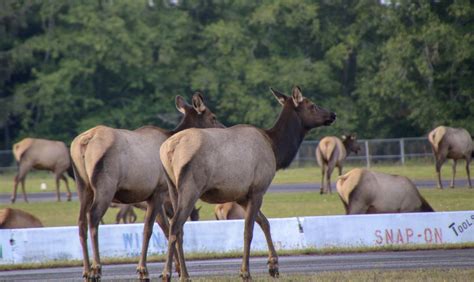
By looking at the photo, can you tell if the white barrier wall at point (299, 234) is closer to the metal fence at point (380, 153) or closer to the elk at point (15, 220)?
the elk at point (15, 220)

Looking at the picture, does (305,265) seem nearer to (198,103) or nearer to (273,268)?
(273,268)

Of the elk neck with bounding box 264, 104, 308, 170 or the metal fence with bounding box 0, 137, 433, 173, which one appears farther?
the metal fence with bounding box 0, 137, 433, 173

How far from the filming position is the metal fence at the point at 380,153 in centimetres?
5628

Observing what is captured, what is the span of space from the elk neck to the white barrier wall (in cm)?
573

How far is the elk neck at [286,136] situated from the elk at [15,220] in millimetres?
8889

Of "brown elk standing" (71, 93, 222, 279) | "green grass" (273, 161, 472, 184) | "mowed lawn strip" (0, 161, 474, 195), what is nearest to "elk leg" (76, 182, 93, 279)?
"brown elk standing" (71, 93, 222, 279)

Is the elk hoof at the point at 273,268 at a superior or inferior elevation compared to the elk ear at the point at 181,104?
inferior

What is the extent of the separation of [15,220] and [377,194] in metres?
8.33

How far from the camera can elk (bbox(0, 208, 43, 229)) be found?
24.7 meters

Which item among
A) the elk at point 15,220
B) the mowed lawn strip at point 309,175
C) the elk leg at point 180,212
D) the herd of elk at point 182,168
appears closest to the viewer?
the elk leg at point 180,212

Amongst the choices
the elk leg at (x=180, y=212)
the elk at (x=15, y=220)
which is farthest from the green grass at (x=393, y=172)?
the elk leg at (x=180, y=212)

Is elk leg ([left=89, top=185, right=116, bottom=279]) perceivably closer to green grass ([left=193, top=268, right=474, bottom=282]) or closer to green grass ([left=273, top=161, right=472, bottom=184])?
green grass ([left=193, top=268, right=474, bottom=282])

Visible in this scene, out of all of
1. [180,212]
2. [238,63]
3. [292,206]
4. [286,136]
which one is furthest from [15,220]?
[238,63]

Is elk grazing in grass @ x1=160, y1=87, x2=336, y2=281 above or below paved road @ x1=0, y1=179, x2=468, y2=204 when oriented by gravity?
above
